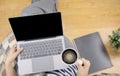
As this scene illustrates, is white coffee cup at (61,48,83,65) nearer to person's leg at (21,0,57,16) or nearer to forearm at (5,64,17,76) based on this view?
forearm at (5,64,17,76)

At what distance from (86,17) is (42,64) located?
0.41 meters

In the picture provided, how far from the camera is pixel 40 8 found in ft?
3.98

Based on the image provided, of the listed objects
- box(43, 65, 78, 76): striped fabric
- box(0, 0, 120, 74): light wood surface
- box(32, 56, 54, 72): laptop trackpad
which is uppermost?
box(0, 0, 120, 74): light wood surface

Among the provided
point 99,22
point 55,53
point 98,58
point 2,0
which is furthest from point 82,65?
point 2,0

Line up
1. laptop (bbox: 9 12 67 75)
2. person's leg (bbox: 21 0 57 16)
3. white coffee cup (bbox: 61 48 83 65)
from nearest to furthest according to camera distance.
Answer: white coffee cup (bbox: 61 48 83 65)
laptop (bbox: 9 12 67 75)
person's leg (bbox: 21 0 57 16)

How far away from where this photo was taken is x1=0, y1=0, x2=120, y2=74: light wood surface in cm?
127

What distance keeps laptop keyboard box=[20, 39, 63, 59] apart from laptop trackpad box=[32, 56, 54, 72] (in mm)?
17

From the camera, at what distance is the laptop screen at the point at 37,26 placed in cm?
96

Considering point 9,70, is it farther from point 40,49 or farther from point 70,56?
point 70,56

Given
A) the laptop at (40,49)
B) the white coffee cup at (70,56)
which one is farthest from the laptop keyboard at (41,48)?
the white coffee cup at (70,56)

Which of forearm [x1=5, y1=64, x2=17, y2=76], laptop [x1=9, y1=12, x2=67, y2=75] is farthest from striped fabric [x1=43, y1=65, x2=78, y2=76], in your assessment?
forearm [x1=5, y1=64, x2=17, y2=76]

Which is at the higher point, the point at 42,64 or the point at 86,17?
the point at 86,17

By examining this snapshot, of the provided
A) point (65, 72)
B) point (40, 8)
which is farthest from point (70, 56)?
point (40, 8)

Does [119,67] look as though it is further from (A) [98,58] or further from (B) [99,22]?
(B) [99,22]
